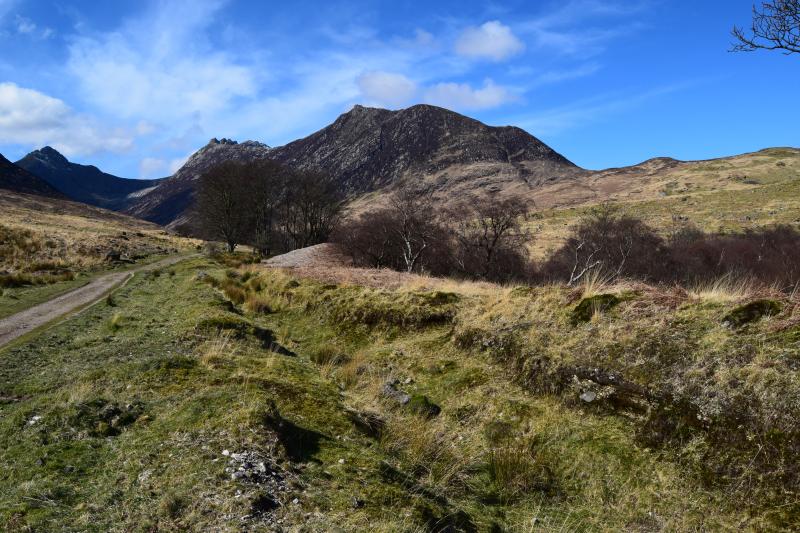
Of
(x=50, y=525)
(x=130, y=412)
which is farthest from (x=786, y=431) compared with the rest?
(x=130, y=412)

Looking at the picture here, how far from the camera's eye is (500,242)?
44.9 meters

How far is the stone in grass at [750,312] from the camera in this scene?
797 centimetres

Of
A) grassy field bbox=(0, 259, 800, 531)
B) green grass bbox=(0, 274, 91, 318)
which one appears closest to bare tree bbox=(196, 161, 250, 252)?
green grass bbox=(0, 274, 91, 318)

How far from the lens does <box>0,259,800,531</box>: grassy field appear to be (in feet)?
16.1

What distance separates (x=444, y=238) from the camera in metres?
46.3

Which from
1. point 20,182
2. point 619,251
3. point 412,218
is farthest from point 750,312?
point 20,182

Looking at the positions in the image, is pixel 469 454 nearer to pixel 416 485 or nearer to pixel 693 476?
pixel 416 485

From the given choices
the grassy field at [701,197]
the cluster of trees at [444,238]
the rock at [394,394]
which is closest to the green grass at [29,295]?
the rock at [394,394]

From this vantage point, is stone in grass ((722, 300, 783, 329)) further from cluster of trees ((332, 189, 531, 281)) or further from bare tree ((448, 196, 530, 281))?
bare tree ((448, 196, 530, 281))

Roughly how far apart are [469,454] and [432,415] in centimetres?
154

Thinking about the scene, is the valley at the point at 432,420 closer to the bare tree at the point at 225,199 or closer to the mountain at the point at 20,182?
the bare tree at the point at 225,199

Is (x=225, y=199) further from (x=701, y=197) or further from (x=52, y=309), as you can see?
(x=701, y=197)

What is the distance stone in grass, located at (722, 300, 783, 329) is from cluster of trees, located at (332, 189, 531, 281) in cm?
3390

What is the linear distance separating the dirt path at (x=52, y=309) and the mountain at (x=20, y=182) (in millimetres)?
164155
